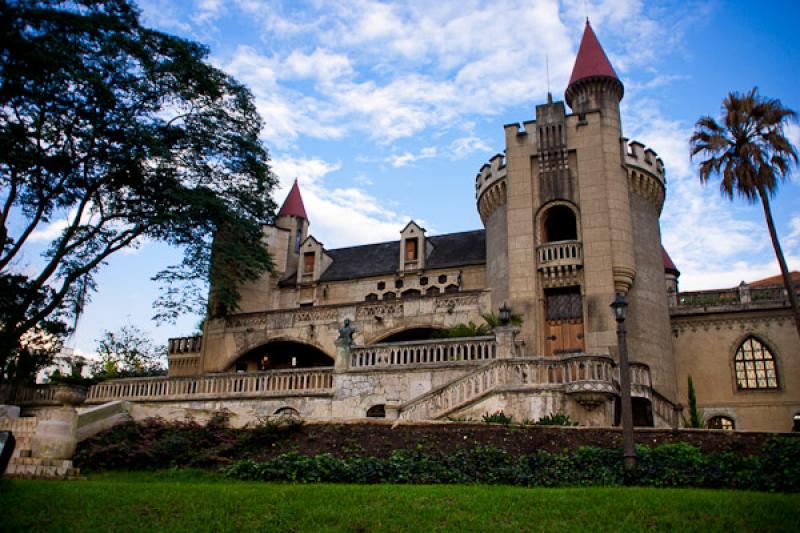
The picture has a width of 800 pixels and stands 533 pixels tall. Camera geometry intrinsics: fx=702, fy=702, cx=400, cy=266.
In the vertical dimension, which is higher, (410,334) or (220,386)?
(410,334)

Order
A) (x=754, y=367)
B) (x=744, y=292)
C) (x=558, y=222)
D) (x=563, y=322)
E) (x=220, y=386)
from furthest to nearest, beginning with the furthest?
(x=558, y=222) < (x=744, y=292) < (x=754, y=367) < (x=563, y=322) < (x=220, y=386)

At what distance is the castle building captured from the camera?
81.7 feet

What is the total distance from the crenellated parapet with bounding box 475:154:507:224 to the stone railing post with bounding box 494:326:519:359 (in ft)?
34.1

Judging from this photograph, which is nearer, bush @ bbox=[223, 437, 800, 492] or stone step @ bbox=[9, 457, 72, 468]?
bush @ bbox=[223, 437, 800, 492]

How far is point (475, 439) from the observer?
16609mm

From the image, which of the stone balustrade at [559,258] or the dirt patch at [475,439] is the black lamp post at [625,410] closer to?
the dirt patch at [475,439]

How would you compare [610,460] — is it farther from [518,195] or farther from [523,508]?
[518,195]

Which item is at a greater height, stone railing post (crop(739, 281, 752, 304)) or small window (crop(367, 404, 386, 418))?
stone railing post (crop(739, 281, 752, 304))

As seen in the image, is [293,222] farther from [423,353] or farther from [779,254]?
[779,254]

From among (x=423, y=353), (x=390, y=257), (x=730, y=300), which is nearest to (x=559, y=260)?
(x=423, y=353)

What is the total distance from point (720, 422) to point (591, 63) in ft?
56.8

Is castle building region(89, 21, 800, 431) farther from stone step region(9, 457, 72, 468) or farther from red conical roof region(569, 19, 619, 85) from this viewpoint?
stone step region(9, 457, 72, 468)

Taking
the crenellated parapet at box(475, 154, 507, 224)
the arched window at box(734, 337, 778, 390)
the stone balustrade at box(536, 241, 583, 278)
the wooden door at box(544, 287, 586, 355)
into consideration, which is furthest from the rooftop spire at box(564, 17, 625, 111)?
the arched window at box(734, 337, 778, 390)

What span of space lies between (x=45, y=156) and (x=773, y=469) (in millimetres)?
25016
